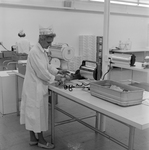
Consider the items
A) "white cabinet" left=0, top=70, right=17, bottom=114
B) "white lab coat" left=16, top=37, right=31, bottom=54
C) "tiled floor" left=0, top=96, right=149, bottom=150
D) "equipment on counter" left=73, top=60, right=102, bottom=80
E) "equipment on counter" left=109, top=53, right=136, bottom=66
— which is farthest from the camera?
"white lab coat" left=16, top=37, right=31, bottom=54

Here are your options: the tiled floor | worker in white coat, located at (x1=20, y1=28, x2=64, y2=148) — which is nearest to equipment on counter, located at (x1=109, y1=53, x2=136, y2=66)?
the tiled floor

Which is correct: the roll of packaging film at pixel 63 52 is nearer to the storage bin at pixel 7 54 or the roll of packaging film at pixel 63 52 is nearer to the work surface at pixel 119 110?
the work surface at pixel 119 110

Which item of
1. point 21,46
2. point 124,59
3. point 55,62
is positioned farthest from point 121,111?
point 21,46

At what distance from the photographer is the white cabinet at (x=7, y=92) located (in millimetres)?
3568

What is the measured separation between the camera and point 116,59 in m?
3.77

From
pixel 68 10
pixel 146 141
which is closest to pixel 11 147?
pixel 146 141

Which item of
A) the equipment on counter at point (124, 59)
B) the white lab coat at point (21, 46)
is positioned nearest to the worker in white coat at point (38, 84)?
the equipment on counter at point (124, 59)

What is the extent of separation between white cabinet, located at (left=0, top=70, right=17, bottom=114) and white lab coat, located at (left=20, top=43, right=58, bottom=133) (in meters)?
1.24

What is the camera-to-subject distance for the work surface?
144 cm

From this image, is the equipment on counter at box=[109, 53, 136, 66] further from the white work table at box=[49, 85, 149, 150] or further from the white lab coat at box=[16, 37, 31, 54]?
the white lab coat at box=[16, 37, 31, 54]

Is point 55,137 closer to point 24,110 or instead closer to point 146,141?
point 24,110

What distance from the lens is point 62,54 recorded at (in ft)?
7.97

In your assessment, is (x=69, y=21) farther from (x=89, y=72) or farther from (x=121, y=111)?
(x=121, y=111)

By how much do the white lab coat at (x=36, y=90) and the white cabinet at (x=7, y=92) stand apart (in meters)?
1.24
